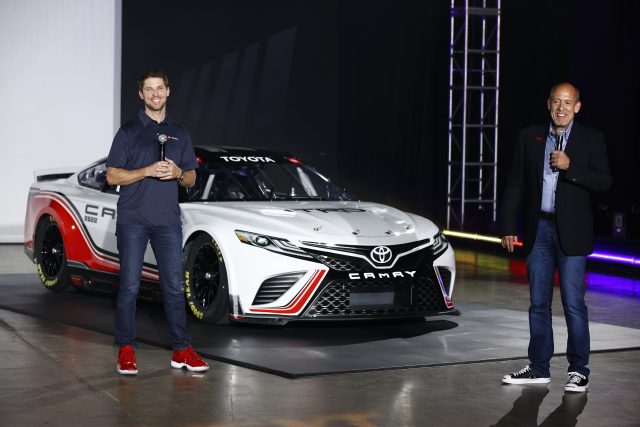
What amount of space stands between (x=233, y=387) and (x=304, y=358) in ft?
2.96

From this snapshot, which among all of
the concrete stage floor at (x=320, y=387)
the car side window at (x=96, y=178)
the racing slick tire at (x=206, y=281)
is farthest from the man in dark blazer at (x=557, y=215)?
the car side window at (x=96, y=178)

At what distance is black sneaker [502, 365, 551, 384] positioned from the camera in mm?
5938

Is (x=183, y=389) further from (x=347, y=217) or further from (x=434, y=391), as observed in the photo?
(x=347, y=217)

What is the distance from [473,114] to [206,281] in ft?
34.6

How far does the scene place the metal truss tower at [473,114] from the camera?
1667 cm

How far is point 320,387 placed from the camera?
579 centimetres

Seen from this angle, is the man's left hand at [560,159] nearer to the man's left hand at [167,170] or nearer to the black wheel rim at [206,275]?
the man's left hand at [167,170]

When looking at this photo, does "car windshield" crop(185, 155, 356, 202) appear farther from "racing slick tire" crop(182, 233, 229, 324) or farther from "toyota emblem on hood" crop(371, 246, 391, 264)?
"toyota emblem on hood" crop(371, 246, 391, 264)

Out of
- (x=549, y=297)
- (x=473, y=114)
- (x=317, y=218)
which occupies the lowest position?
(x=549, y=297)

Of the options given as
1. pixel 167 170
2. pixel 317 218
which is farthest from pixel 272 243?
pixel 167 170

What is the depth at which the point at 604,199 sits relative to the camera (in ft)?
50.9

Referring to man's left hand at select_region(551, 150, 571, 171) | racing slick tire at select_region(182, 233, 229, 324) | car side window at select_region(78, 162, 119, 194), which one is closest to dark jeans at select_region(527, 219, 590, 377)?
man's left hand at select_region(551, 150, 571, 171)

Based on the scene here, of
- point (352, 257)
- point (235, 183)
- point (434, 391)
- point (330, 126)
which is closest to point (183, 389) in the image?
point (434, 391)

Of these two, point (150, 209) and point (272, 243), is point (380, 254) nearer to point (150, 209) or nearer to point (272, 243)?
point (272, 243)
